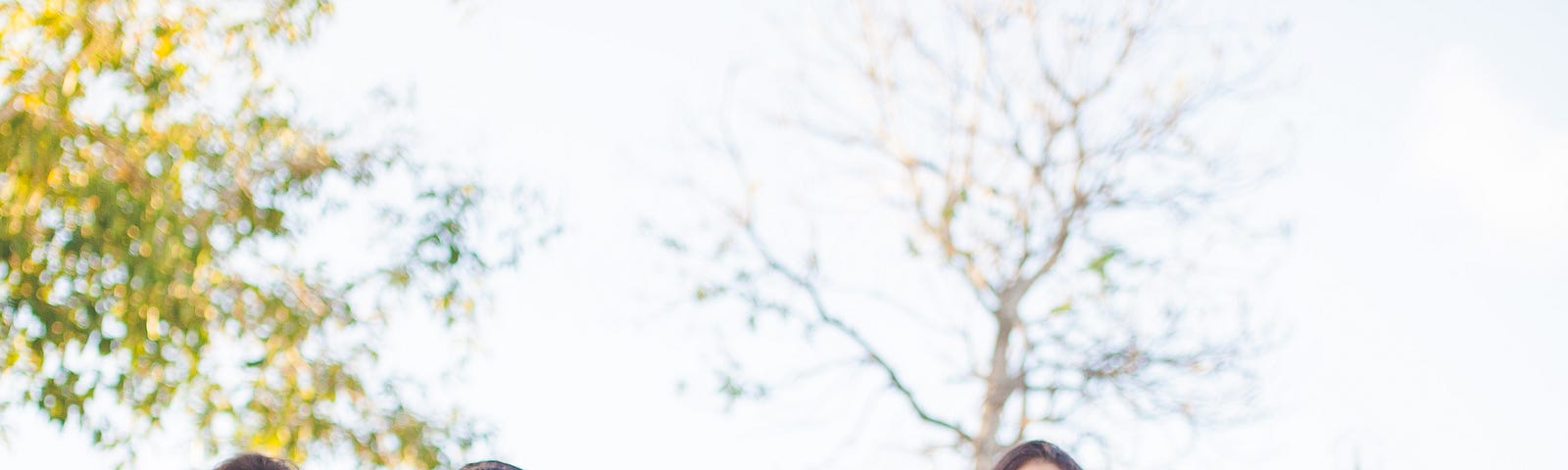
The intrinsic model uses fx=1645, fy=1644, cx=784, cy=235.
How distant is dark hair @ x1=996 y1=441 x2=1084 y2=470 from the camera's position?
2.82m

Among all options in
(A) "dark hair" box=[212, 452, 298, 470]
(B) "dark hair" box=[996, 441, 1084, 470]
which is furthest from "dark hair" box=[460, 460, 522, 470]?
(B) "dark hair" box=[996, 441, 1084, 470]

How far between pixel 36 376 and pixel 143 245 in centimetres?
102

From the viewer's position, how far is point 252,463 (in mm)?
2939

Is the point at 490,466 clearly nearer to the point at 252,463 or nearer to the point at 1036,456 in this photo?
the point at 252,463

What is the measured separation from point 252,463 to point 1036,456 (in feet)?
4.55

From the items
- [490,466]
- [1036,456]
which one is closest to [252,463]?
[490,466]

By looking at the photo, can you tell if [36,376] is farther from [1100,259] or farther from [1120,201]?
[1120,201]

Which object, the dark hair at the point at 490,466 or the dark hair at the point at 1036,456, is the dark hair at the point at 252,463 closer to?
the dark hair at the point at 490,466

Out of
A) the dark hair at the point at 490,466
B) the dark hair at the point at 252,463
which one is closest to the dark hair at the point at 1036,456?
the dark hair at the point at 490,466

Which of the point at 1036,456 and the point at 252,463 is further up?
the point at 1036,456

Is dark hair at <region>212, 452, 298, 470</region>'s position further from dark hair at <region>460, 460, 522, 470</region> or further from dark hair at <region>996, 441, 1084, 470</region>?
dark hair at <region>996, 441, 1084, 470</region>

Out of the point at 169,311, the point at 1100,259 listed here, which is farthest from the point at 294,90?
the point at 1100,259

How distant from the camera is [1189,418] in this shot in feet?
35.9

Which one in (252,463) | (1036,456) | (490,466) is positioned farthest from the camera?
(252,463)
